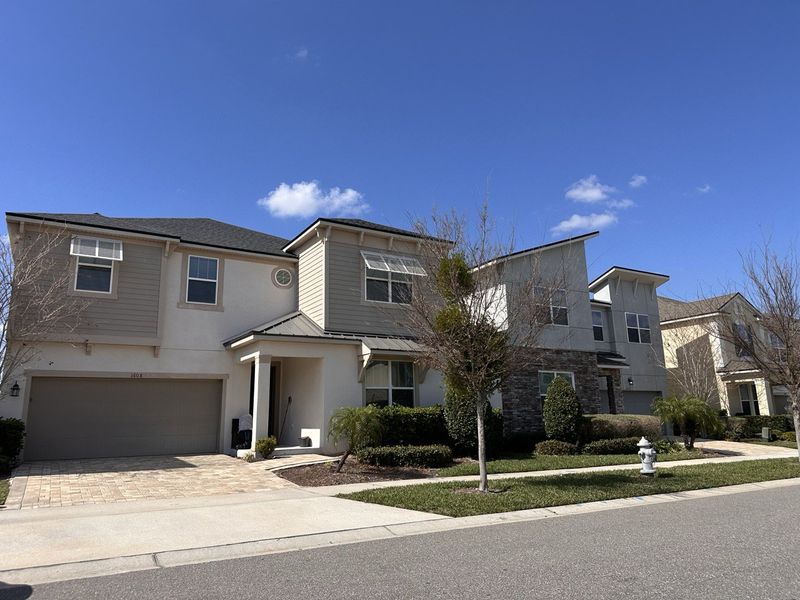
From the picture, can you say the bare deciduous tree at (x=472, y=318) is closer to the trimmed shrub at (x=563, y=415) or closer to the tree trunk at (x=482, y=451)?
the tree trunk at (x=482, y=451)

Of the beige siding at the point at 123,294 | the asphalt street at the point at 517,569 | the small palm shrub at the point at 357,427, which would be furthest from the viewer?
the beige siding at the point at 123,294

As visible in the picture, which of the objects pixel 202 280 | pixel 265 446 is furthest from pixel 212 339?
pixel 265 446

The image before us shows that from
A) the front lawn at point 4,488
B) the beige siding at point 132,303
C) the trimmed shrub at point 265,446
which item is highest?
the beige siding at point 132,303

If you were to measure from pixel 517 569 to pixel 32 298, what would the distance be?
554 inches

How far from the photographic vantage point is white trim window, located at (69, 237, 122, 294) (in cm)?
1522

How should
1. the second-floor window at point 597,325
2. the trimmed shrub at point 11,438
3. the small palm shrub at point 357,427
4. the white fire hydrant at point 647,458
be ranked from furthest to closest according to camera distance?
the second-floor window at point 597,325
the trimmed shrub at point 11,438
the small palm shrub at point 357,427
the white fire hydrant at point 647,458

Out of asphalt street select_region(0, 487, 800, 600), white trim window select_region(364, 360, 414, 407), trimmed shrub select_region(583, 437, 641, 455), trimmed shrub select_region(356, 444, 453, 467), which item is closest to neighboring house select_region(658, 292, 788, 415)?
trimmed shrub select_region(583, 437, 641, 455)

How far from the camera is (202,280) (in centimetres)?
1730

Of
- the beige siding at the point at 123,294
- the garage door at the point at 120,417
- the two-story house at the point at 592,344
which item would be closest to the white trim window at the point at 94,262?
the beige siding at the point at 123,294

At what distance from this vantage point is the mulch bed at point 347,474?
38.6 ft

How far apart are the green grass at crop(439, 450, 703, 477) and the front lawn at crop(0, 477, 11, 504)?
8.43 m

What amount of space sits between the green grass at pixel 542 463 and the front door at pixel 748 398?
1426 centimetres

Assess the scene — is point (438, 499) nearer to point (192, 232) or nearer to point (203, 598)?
point (203, 598)

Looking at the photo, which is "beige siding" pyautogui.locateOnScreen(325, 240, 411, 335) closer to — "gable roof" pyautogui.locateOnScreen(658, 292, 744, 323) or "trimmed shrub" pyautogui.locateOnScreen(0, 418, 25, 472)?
"trimmed shrub" pyautogui.locateOnScreen(0, 418, 25, 472)
